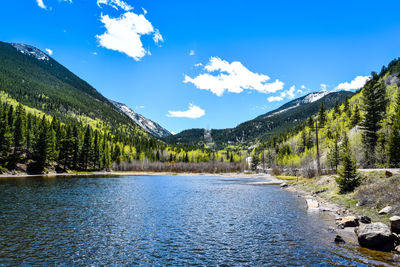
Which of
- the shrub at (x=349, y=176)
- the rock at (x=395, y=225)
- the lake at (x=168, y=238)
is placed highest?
the shrub at (x=349, y=176)

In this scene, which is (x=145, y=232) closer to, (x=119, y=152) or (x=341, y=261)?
(x=341, y=261)

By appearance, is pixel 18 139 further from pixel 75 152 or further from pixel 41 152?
pixel 75 152

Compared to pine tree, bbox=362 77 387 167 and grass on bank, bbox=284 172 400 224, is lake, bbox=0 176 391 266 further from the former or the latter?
pine tree, bbox=362 77 387 167

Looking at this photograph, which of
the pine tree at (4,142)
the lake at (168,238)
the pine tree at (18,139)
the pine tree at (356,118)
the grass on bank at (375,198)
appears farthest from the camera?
the pine tree at (356,118)

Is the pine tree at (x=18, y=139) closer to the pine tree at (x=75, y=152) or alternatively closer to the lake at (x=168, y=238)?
the pine tree at (x=75, y=152)

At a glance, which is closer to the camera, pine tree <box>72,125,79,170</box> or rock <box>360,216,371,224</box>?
rock <box>360,216,371,224</box>

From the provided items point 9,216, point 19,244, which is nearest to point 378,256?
point 19,244

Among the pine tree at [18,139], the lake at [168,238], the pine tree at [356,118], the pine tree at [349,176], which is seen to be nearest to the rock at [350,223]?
the lake at [168,238]

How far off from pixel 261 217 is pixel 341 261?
47.5 ft

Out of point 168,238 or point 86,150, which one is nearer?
point 168,238

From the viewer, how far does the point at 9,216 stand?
→ 26.6 metres

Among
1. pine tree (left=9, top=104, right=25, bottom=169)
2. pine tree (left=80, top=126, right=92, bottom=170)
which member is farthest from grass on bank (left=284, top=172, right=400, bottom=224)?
pine tree (left=80, top=126, right=92, bottom=170)

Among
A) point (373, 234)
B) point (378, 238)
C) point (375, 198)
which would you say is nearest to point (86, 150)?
point (375, 198)

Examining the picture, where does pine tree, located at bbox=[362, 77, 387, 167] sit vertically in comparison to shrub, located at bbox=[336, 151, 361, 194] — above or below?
above
